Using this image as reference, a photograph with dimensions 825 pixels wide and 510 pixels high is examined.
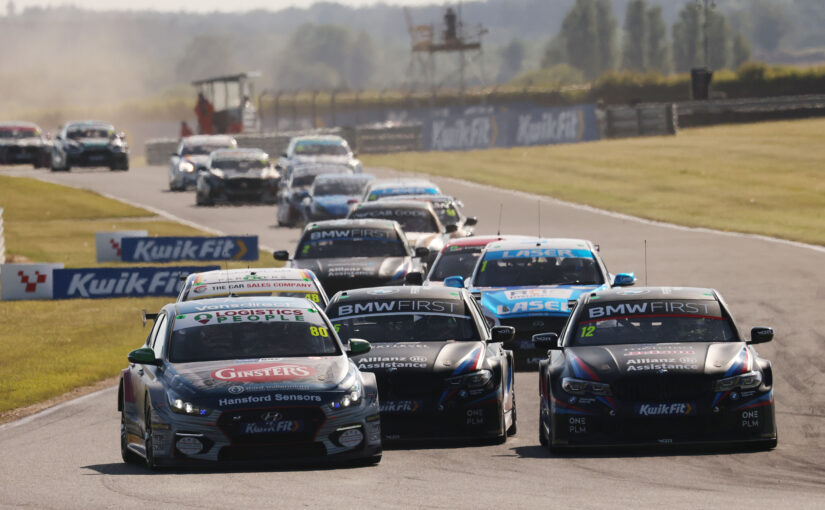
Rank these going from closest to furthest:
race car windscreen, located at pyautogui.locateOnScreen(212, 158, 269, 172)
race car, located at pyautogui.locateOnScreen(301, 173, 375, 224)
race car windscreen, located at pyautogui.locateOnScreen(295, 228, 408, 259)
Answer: race car windscreen, located at pyautogui.locateOnScreen(295, 228, 408, 259), race car, located at pyautogui.locateOnScreen(301, 173, 375, 224), race car windscreen, located at pyautogui.locateOnScreen(212, 158, 269, 172)

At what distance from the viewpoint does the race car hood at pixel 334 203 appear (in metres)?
35.9

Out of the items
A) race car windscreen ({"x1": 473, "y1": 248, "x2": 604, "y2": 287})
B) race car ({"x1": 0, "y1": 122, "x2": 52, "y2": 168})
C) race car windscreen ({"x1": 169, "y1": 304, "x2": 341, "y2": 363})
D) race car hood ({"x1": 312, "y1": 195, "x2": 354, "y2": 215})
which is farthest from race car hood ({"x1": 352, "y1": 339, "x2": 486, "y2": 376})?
race car ({"x1": 0, "y1": 122, "x2": 52, "y2": 168})

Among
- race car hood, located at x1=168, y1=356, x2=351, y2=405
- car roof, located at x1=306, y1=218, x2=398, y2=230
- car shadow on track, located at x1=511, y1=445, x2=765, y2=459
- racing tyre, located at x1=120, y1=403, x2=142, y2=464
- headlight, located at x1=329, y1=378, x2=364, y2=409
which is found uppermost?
car roof, located at x1=306, y1=218, x2=398, y2=230

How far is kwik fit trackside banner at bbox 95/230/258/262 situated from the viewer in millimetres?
33688

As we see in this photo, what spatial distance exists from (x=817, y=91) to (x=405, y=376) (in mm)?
62020

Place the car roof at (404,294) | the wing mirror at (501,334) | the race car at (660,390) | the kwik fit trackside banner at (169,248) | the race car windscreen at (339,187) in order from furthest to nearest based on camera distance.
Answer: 1. the race car windscreen at (339,187)
2. the kwik fit trackside banner at (169,248)
3. the car roof at (404,294)
4. the wing mirror at (501,334)
5. the race car at (660,390)

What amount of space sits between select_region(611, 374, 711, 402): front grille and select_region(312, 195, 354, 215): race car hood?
23169 millimetres

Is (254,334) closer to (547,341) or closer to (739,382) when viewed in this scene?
(547,341)

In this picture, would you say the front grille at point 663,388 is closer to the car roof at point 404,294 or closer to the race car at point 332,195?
the car roof at point 404,294

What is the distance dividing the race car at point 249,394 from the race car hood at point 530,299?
581 centimetres

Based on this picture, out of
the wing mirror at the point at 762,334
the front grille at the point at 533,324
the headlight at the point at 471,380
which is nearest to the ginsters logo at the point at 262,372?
A: the headlight at the point at 471,380

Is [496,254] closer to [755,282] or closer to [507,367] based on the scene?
[507,367]

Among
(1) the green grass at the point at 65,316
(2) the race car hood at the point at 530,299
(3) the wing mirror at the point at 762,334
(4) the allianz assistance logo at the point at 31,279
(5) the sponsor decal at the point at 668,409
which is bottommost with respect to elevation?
(1) the green grass at the point at 65,316

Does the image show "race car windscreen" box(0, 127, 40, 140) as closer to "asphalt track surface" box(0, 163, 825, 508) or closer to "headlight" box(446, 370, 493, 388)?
"asphalt track surface" box(0, 163, 825, 508)
